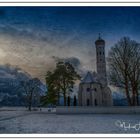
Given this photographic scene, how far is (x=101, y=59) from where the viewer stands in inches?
514

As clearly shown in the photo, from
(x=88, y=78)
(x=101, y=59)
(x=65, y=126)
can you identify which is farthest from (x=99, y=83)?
(x=65, y=126)

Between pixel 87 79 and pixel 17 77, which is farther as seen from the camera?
pixel 87 79

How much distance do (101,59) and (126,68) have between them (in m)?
1.39

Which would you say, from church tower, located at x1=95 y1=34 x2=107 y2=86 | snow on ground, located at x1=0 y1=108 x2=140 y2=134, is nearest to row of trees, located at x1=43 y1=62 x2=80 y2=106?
church tower, located at x1=95 y1=34 x2=107 y2=86

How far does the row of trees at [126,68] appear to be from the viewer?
1262cm

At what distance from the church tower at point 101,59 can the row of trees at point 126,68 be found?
1.07ft

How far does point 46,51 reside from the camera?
11844 mm

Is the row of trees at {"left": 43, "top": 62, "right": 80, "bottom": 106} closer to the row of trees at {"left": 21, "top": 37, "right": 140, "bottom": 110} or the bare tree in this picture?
the row of trees at {"left": 21, "top": 37, "right": 140, "bottom": 110}

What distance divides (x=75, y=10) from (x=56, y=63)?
2405 mm

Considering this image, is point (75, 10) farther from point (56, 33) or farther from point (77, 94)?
point (77, 94)
